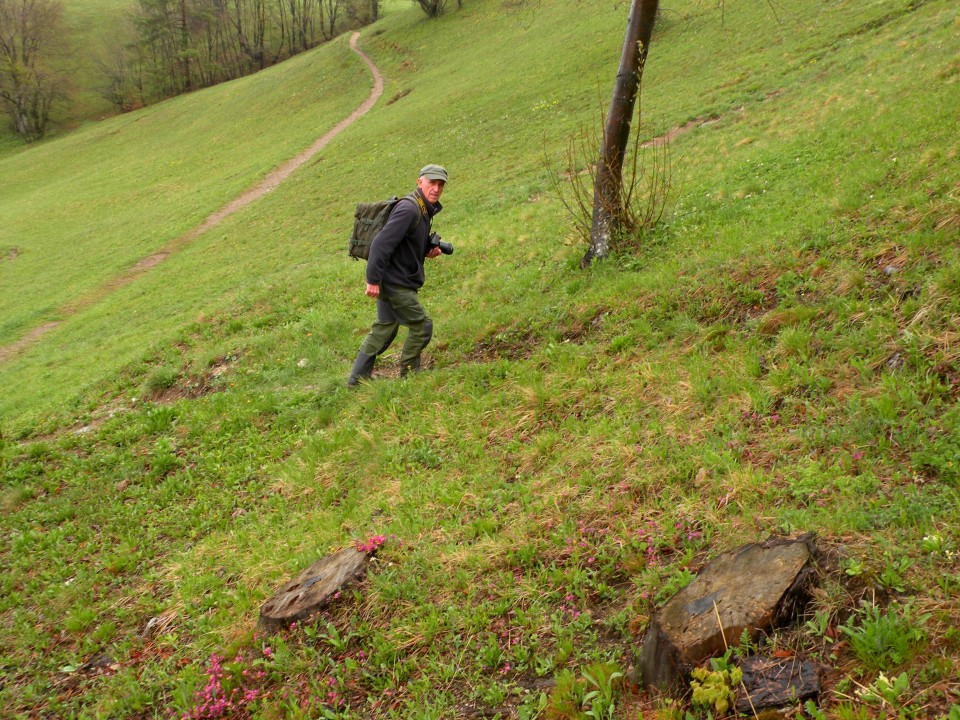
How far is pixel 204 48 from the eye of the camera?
81.1m

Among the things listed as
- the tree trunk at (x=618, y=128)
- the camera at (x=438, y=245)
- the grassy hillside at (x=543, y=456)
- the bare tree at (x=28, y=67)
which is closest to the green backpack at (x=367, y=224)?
the camera at (x=438, y=245)

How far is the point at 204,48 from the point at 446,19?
44898mm

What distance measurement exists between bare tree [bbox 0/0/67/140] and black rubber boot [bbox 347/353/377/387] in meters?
85.1

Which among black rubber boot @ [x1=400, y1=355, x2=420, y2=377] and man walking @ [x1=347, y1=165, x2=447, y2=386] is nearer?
man walking @ [x1=347, y1=165, x2=447, y2=386]

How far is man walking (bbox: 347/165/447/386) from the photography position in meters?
7.55

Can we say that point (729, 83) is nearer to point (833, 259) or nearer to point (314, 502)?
point (833, 259)

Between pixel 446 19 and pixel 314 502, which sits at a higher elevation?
pixel 446 19

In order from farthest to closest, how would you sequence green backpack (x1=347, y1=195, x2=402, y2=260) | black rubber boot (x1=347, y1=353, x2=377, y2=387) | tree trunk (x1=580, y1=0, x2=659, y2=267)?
black rubber boot (x1=347, y1=353, x2=377, y2=387)
tree trunk (x1=580, y1=0, x2=659, y2=267)
green backpack (x1=347, y1=195, x2=402, y2=260)

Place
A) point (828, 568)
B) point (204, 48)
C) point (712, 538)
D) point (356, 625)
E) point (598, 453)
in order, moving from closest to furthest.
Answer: point (828, 568) → point (712, 538) → point (356, 625) → point (598, 453) → point (204, 48)

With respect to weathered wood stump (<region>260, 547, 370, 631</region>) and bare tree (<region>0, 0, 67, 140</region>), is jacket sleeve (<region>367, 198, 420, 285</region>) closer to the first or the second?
weathered wood stump (<region>260, 547, 370, 631</region>)

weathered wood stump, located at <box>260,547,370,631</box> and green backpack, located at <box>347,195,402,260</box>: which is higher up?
green backpack, located at <box>347,195,402,260</box>

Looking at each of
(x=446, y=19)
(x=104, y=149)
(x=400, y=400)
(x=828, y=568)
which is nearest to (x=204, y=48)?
(x=104, y=149)

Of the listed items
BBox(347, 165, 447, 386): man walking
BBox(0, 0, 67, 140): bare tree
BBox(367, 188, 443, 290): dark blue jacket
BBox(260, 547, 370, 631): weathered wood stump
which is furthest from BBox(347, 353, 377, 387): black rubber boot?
BBox(0, 0, 67, 140): bare tree

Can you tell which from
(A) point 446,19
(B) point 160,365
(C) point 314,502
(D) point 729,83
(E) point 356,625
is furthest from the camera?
(A) point 446,19
